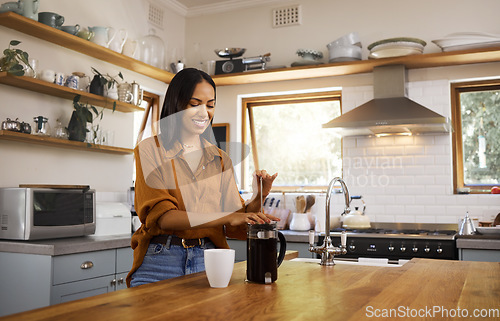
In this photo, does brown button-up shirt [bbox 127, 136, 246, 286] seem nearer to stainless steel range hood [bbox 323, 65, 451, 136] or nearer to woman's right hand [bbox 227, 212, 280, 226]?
woman's right hand [bbox 227, 212, 280, 226]

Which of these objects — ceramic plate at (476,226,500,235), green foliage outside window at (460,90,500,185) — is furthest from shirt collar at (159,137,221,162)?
green foliage outside window at (460,90,500,185)

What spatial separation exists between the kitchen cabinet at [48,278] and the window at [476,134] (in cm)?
296

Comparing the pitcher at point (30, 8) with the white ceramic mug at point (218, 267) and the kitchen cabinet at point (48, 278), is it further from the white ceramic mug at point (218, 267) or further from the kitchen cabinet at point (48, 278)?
the white ceramic mug at point (218, 267)

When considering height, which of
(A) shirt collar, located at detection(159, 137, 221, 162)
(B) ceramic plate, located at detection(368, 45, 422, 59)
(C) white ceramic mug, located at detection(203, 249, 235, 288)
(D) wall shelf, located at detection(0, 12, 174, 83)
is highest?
(B) ceramic plate, located at detection(368, 45, 422, 59)

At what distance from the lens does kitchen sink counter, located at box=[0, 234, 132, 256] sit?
2.76 meters

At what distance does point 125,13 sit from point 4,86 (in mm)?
1503

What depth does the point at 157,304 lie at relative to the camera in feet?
3.85

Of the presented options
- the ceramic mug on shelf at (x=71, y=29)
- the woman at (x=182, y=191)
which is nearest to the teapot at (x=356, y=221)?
the woman at (x=182, y=191)

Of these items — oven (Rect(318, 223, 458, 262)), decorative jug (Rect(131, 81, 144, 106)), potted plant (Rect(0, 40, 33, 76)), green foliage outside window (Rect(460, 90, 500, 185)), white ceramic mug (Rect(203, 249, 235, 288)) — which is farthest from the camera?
green foliage outside window (Rect(460, 90, 500, 185))

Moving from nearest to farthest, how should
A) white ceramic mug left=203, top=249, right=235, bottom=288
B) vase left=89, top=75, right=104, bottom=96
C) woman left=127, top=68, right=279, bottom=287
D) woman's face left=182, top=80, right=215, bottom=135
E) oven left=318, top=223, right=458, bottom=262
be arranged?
white ceramic mug left=203, top=249, right=235, bottom=288 < woman left=127, top=68, right=279, bottom=287 < woman's face left=182, top=80, right=215, bottom=135 < oven left=318, top=223, right=458, bottom=262 < vase left=89, top=75, right=104, bottom=96

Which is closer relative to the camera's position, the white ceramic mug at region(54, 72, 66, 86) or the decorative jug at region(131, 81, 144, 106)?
the white ceramic mug at region(54, 72, 66, 86)

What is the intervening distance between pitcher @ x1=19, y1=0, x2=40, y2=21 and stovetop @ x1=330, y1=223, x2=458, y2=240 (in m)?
2.55

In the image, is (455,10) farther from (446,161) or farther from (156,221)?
(156,221)

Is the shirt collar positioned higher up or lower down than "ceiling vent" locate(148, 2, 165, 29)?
lower down
